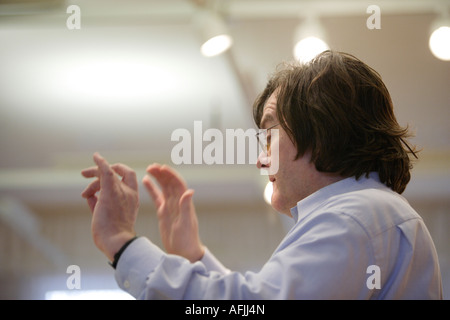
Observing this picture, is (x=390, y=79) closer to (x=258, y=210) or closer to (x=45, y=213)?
(x=258, y=210)

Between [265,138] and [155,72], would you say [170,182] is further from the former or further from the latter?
[155,72]

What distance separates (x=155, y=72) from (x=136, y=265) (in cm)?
254

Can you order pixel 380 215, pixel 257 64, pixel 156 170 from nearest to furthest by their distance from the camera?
1. pixel 380 215
2. pixel 156 170
3. pixel 257 64

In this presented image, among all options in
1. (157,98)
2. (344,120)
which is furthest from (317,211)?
(157,98)

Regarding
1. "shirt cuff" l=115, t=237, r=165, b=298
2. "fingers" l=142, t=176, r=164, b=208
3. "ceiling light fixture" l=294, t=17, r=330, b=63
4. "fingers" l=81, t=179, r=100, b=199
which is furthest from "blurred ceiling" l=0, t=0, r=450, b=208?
"shirt cuff" l=115, t=237, r=165, b=298

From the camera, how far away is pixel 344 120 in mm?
1168

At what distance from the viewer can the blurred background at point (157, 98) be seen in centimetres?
272

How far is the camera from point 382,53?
3043 mm

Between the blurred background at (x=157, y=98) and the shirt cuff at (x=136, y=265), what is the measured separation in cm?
66

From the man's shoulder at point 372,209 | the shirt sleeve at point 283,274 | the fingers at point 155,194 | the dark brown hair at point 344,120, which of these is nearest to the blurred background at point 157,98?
the dark brown hair at point 344,120

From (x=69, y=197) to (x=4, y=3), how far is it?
3405mm

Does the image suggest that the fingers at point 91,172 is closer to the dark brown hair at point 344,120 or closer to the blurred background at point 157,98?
the dark brown hair at point 344,120

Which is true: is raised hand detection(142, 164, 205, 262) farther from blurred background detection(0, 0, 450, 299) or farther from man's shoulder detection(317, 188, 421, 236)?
blurred background detection(0, 0, 450, 299)
